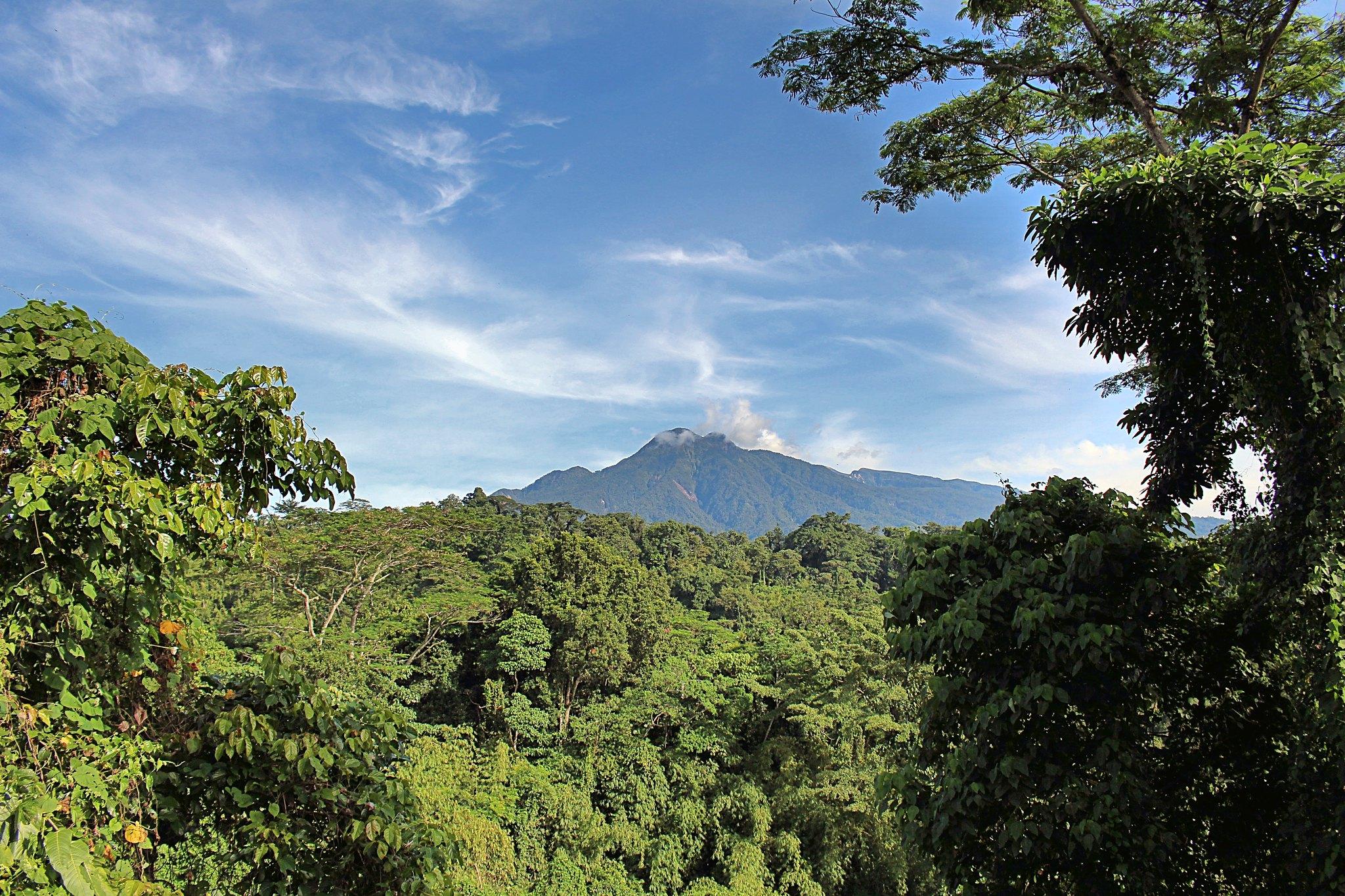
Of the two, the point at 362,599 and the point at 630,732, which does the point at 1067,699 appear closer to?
the point at 630,732

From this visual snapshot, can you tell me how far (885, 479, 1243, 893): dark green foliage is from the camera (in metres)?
3.10

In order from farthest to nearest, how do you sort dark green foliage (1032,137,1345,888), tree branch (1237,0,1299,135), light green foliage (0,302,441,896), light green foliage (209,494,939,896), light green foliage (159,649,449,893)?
light green foliage (209,494,939,896) → tree branch (1237,0,1299,135) → dark green foliage (1032,137,1345,888) → light green foliage (159,649,449,893) → light green foliage (0,302,441,896)

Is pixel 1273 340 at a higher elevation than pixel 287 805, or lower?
higher

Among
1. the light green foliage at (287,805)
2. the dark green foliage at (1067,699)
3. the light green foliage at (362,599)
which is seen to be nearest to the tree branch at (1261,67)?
the dark green foliage at (1067,699)

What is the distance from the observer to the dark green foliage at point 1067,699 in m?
3.10

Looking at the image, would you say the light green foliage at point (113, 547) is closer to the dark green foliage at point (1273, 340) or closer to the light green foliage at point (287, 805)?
the light green foliage at point (287, 805)

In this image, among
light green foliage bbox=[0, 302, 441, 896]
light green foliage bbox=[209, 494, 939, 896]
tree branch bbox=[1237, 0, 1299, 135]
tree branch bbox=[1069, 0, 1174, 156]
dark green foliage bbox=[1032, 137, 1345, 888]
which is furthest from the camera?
light green foliage bbox=[209, 494, 939, 896]

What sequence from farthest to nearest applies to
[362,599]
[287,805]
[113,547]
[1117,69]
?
[362,599]
[1117,69]
[287,805]
[113,547]

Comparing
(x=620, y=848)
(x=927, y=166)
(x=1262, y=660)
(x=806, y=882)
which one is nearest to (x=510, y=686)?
(x=620, y=848)

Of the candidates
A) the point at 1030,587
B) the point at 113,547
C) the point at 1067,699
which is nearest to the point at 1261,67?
the point at 1030,587

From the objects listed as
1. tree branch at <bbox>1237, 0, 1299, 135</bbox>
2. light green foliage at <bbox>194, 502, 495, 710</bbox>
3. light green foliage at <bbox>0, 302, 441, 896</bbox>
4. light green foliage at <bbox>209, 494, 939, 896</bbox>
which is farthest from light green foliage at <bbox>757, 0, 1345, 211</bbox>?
light green foliage at <bbox>194, 502, 495, 710</bbox>

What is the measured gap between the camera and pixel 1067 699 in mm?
3035

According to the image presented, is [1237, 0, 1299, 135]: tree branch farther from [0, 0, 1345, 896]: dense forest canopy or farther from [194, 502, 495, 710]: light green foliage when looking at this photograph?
[194, 502, 495, 710]: light green foliage

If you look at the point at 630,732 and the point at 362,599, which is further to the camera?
the point at 362,599
